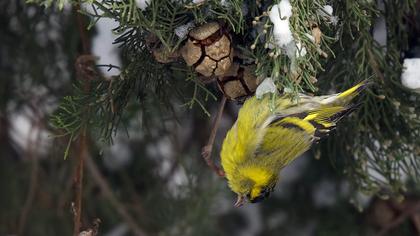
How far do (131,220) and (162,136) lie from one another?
326 mm

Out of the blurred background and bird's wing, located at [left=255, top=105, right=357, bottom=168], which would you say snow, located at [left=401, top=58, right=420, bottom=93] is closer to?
bird's wing, located at [left=255, top=105, right=357, bottom=168]

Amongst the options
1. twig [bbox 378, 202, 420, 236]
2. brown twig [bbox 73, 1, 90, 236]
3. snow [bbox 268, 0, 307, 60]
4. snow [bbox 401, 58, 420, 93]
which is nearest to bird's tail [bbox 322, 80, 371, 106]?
snow [bbox 401, 58, 420, 93]

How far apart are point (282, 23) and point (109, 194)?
50.4 inches

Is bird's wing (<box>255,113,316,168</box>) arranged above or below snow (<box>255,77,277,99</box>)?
below

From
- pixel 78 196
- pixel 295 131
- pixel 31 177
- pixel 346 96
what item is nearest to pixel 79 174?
pixel 78 196

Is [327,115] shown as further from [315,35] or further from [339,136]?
[315,35]

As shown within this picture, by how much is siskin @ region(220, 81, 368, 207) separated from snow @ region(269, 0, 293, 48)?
347 millimetres

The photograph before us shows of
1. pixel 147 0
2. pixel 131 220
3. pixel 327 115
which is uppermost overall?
pixel 147 0

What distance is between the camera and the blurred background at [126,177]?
250cm

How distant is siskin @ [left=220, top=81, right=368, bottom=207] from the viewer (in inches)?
72.4

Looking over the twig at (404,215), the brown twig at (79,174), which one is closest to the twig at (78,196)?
the brown twig at (79,174)

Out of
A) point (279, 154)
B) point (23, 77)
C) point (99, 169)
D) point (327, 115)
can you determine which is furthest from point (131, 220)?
point (327, 115)

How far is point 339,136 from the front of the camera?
2035mm

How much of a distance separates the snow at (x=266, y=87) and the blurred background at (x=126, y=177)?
92 centimetres
